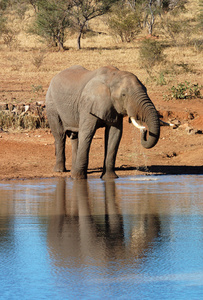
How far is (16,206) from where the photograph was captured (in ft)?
24.7

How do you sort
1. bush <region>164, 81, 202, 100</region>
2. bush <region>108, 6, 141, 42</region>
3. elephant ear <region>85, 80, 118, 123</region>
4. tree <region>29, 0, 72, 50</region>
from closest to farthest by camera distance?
elephant ear <region>85, 80, 118, 123</region> < bush <region>164, 81, 202, 100</region> < tree <region>29, 0, 72, 50</region> < bush <region>108, 6, 141, 42</region>

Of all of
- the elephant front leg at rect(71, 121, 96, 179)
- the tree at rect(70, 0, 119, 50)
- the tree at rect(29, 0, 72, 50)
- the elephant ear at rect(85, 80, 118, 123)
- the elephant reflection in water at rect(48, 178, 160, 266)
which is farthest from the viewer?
the tree at rect(70, 0, 119, 50)

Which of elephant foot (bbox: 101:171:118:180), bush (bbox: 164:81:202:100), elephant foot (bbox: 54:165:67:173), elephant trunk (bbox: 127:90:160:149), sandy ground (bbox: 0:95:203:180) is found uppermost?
elephant trunk (bbox: 127:90:160:149)

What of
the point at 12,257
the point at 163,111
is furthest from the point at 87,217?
the point at 163,111

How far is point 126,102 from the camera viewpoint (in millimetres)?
9648

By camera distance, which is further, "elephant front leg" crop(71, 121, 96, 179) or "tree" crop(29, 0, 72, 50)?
"tree" crop(29, 0, 72, 50)

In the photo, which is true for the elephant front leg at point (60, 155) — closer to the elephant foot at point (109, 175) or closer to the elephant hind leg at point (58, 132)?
the elephant hind leg at point (58, 132)

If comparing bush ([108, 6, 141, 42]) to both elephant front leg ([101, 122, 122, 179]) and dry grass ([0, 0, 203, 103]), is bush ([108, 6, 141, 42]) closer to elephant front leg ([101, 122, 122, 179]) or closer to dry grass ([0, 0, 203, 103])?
dry grass ([0, 0, 203, 103])

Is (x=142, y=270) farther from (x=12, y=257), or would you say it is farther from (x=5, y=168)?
(x=5, y=168)

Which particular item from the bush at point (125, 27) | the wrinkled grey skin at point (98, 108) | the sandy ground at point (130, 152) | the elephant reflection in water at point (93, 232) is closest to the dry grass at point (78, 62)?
the bush at point (125, 27)

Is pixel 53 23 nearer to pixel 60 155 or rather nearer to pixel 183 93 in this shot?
pixel 183 93

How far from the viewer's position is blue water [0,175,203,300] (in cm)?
425

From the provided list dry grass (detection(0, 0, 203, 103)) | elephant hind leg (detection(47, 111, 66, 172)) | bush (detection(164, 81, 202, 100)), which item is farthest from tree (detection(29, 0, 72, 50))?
elephant hind leg (detection(47, 111, 66, 172))

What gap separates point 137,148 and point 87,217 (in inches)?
271
